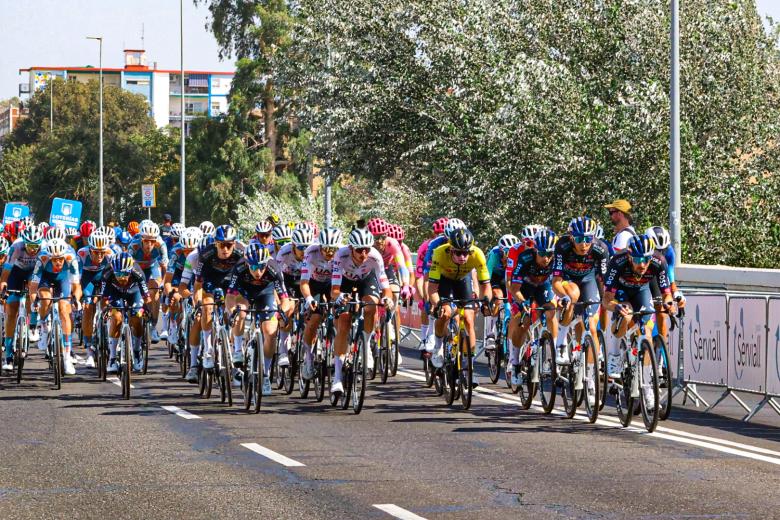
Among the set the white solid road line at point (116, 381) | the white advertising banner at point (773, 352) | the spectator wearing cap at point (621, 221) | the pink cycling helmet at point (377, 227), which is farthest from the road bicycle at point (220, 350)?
the white advertising banner at point (773, 352)

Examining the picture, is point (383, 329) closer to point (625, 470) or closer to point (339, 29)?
point (625, 470)

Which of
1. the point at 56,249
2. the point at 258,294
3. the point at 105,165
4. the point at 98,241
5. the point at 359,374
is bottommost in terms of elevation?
the point at 359,374

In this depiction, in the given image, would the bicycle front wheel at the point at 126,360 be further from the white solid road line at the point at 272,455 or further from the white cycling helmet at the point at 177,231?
the white cycling helmet at the point at 177,231

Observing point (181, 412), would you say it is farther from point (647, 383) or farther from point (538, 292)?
point (647, 383)

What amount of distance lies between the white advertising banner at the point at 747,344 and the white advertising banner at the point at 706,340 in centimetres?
16

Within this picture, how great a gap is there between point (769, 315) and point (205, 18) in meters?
53.2

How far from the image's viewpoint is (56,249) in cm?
1786

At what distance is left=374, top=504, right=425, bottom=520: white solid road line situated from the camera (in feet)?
27.5

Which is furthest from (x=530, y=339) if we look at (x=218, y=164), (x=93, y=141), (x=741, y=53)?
(x=93, y=141)

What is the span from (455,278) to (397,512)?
744 centimetres

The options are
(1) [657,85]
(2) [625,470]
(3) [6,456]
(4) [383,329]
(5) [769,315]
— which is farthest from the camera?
(1) [657,85]

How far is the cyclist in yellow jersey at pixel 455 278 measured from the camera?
15.2 meters

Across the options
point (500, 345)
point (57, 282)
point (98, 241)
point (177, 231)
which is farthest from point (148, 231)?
point (500, 345)

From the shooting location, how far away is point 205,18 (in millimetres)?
64688
